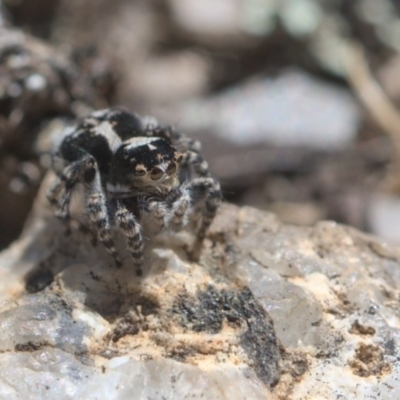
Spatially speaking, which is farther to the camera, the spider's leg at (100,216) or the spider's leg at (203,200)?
the spider's leg at (203,200)

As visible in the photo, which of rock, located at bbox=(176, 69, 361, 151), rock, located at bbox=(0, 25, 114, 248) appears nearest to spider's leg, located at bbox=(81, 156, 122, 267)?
rock, located at bbox=(0, 25, 114, 248)

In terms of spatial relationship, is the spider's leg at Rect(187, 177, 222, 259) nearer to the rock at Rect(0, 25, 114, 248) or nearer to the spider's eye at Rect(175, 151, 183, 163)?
the spider's eye at Rect(175, 151, 183, 163)

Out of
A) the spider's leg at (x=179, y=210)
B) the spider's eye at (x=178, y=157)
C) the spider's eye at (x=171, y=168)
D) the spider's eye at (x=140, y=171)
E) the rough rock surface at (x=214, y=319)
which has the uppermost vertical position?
the spider's eye at (x=178, y=157)

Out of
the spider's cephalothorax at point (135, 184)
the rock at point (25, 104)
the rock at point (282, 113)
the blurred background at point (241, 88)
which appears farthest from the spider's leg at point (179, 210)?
the rock at point (282, 113)

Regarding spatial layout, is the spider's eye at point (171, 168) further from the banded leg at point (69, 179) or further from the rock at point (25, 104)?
the rock at point (25, 104)

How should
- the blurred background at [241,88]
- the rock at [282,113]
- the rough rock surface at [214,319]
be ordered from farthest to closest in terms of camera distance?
1. the rock at [282,113]
2. the blurred background at [241,88]
3. the rough rock surface at [214,319]

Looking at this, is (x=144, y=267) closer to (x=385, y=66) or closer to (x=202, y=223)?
(x=202, y=223)

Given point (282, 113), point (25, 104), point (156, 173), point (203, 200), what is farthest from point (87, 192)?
point (282, 113)

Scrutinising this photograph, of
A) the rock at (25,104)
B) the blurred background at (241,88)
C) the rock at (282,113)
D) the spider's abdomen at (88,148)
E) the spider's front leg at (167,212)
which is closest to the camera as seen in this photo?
the spider's front leg at (167,212)
